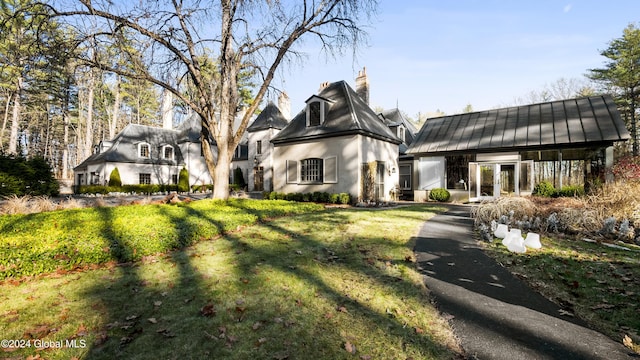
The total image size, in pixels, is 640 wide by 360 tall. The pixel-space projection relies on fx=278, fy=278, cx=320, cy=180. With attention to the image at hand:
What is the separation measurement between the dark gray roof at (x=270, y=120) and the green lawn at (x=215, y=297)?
1939 cm

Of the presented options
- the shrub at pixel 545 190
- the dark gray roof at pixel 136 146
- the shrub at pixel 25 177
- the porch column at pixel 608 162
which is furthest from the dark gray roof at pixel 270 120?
the porch column at pixel 608 162

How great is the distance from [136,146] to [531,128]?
31055 millimetres

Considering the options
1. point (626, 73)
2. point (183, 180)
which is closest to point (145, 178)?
point (183, 180)

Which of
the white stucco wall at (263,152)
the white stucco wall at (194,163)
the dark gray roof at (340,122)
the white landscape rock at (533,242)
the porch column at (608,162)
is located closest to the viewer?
the white landscape rock at (533,242)

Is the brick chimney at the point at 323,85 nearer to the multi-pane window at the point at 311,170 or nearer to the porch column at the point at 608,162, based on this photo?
the multi-pane window at the point at 311,170

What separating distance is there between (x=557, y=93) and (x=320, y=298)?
Result: 1647 inches

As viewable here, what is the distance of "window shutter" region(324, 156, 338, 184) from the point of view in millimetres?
15117

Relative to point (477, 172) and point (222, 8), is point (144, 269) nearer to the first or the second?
point (222, 8)

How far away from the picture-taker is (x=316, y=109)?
54.7 ft

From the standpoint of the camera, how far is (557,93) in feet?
107

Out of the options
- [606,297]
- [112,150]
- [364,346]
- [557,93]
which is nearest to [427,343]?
[364,346]

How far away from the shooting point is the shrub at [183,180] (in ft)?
87.5

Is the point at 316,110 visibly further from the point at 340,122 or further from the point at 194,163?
the point at 194,163

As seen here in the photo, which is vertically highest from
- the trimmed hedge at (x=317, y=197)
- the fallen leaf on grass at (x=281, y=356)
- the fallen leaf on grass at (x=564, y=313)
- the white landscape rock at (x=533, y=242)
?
the trimmed hedge at (x=317, y=197)
